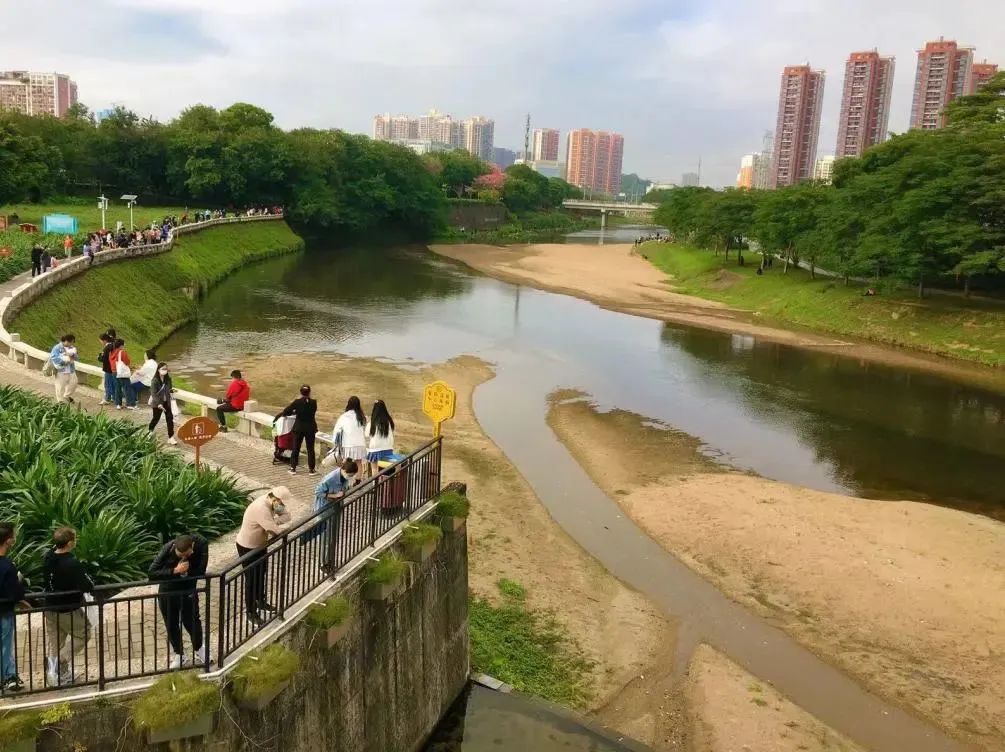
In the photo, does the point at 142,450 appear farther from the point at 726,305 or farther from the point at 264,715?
the point at 726,305

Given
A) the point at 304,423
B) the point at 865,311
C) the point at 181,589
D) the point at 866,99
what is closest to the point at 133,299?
the point at 304,423

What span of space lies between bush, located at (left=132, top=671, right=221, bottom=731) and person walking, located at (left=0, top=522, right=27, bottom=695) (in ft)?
3.52

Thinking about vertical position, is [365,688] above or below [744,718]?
above

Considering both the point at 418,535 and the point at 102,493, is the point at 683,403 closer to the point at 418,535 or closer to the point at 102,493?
the point at 418,535

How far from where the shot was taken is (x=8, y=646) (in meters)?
6.90

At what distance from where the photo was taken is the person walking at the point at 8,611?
6.75 meters

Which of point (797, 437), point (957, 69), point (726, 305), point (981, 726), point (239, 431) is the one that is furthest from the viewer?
point (957, 69)

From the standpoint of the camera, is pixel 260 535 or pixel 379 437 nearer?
pixel 260 535

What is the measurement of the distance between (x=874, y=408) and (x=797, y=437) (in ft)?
20.5

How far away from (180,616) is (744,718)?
8.23m

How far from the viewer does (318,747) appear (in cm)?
819

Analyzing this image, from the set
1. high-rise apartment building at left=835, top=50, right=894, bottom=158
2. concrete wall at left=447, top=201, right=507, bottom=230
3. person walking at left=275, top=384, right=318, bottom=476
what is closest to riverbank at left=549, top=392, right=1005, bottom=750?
person walking at left=275, top=384, right=318, bottom=476

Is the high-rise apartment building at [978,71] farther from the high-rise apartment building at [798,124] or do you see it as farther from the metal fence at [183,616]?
the metal fence at [183,616]

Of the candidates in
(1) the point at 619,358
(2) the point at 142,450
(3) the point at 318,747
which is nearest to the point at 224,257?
(1) the point at 619,358
